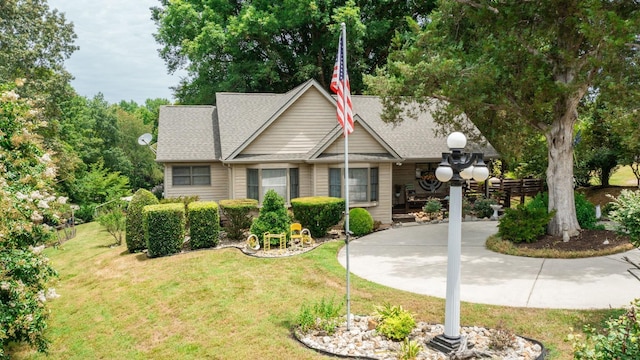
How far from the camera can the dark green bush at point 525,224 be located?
47.5 feet

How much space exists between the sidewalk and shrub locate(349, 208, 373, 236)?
1013mm

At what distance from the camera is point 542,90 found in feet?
46.0

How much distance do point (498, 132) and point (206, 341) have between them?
15951mm

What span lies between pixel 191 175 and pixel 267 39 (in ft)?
51.6

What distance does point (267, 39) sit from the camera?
108 feet

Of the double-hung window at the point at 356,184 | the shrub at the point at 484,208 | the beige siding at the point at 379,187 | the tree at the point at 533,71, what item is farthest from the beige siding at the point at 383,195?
the shrub at the point at 484,208

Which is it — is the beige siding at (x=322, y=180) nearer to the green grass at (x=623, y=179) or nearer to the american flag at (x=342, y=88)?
the american flag at (x=342, y=88)

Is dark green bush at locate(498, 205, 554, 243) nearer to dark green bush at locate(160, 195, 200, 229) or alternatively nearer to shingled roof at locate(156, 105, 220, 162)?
dark green bush at locate(160, 195, 200, 229)

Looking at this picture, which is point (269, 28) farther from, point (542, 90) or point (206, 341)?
point (206, 341)

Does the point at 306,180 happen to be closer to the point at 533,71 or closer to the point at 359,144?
the point at 359,144

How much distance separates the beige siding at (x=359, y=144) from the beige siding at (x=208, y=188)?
570cm

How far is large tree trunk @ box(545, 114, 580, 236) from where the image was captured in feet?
49.4

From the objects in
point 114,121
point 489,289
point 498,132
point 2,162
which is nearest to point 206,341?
point 2,162


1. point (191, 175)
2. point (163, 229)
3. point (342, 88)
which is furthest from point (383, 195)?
point (342, 88)
